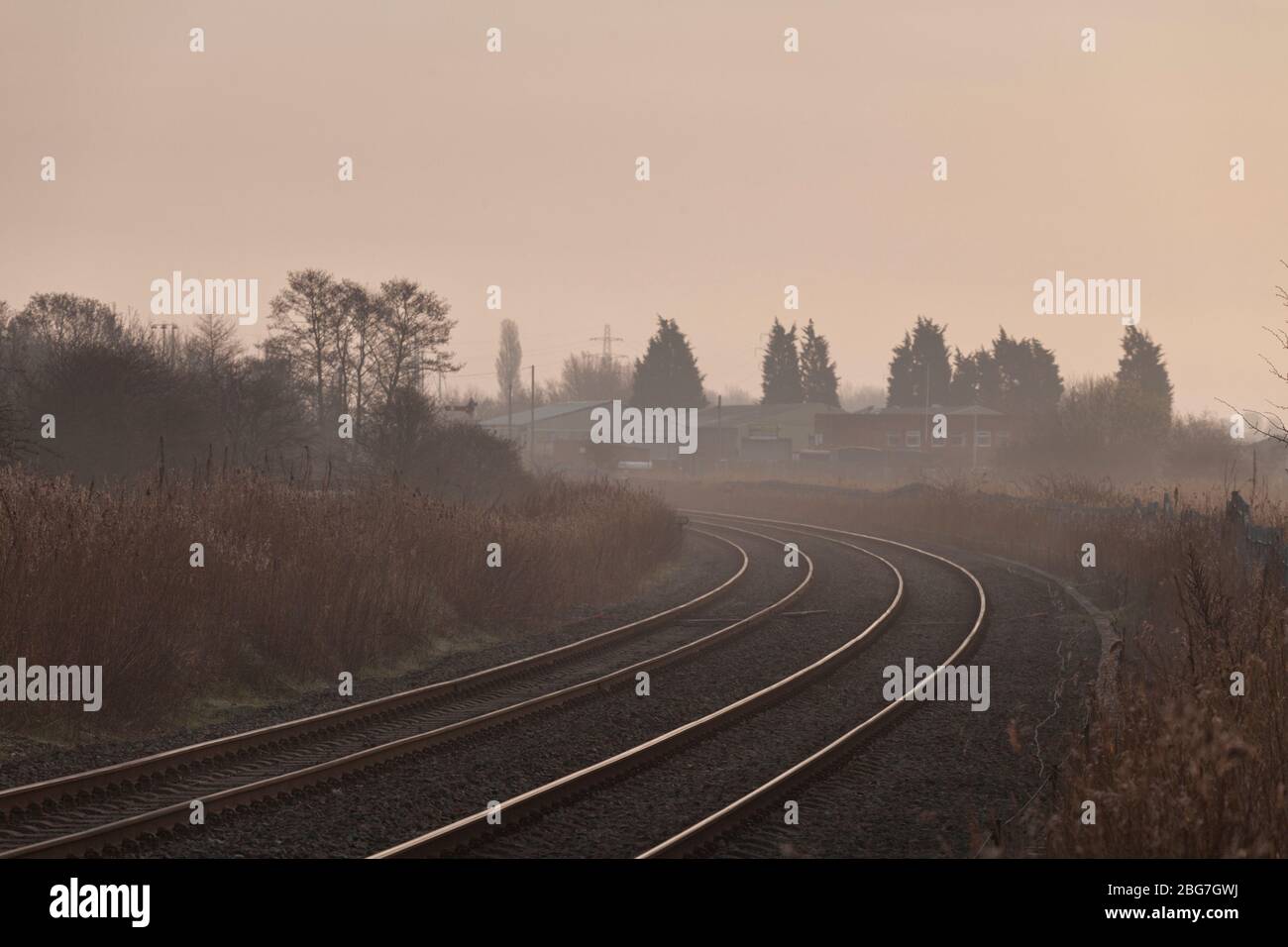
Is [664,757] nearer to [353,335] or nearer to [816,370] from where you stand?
[353,335]

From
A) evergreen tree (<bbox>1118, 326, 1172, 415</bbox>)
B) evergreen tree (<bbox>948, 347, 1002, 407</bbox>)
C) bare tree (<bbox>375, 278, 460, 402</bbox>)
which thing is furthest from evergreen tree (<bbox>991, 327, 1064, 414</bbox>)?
bare tree (<bbox>375, 278, 460, 402</bbox>)

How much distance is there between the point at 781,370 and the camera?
123688 mm

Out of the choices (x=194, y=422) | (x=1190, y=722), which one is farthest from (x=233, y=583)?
(x=194, y=422)

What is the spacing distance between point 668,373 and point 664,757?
107m

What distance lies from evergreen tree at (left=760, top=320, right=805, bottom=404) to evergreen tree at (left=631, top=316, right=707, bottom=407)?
10.2 meters

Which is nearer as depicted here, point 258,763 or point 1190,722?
point 1190,722

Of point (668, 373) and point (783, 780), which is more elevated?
point (668, 373)

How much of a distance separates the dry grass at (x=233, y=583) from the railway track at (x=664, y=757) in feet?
14.8

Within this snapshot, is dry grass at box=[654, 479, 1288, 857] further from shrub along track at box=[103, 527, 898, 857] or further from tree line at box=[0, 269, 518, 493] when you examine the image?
tree line at box=[0, 269, 518, 493]

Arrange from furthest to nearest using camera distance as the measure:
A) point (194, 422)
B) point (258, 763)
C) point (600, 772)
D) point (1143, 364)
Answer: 1. point (1143, 364)
2. point (194, 422)
3. point (258, 763)
4. point (600, 772)

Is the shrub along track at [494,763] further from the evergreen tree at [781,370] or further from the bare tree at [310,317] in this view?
the evergreen tree at [781,370]

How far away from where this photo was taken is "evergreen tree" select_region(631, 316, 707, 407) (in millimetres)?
114312

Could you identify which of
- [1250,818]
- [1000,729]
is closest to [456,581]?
[1000,729]

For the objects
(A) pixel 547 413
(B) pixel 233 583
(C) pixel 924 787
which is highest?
(A) pixel 547 413
